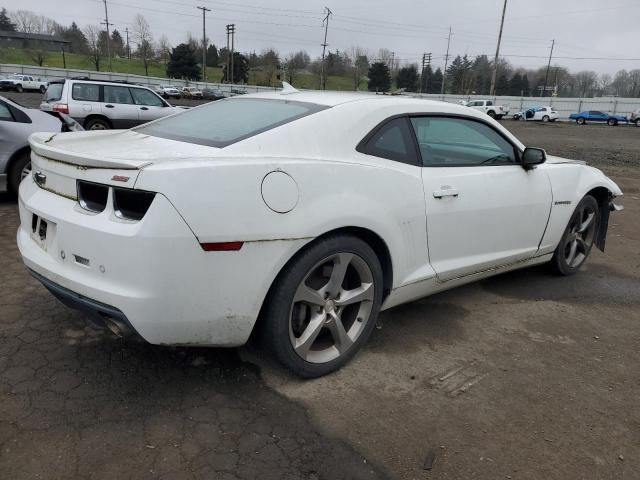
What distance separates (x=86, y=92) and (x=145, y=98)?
1508 millimetres

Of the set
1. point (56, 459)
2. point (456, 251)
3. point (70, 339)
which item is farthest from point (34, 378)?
point (456, 251)

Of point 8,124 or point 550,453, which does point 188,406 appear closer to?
point 550,453

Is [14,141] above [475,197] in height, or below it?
below

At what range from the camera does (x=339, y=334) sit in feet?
8.98

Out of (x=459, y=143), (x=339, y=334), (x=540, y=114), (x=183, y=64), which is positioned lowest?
(x=339, y=334)

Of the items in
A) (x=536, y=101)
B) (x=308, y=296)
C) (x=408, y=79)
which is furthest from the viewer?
(x=408, y=79)

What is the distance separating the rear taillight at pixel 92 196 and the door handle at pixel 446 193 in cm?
178

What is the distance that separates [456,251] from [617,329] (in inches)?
54.1

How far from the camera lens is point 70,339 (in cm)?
299

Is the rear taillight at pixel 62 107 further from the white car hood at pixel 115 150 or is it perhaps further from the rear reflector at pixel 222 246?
the rear reflector at pixel 222 246

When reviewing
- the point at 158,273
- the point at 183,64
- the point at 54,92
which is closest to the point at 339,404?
the point at 158,273

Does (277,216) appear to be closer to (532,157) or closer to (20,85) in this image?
(532,157)

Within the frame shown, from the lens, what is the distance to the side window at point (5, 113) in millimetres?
6412

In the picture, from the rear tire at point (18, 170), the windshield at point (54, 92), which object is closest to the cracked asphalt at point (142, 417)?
the rear tire at point (18, 170)
